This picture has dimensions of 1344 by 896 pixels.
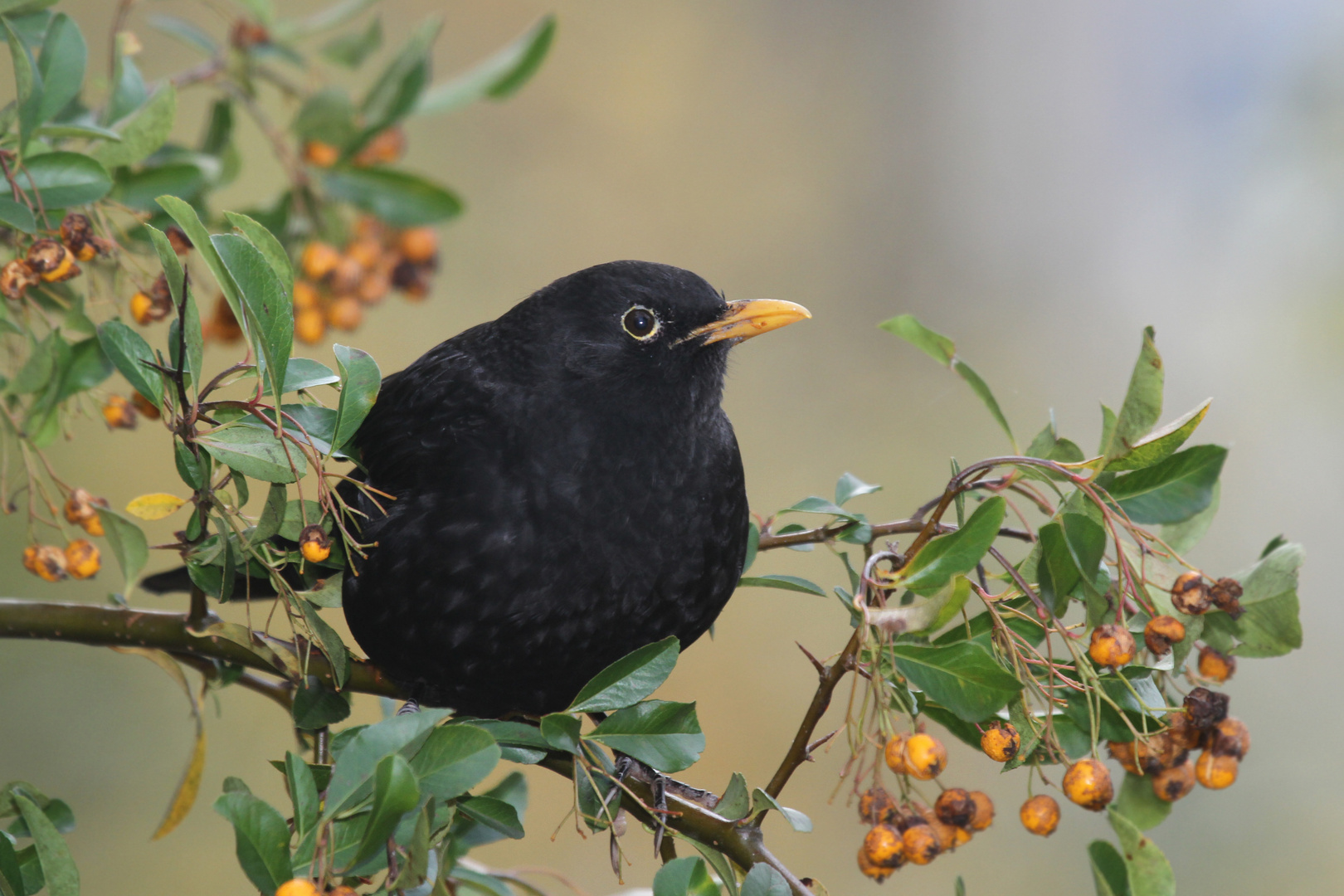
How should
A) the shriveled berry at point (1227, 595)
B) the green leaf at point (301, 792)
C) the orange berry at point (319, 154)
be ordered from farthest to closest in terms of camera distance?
1. the orange berry at point (319, 154)
2. the shriveled berry at point (1227, 595)
3. the green leaf at point (301, 792)

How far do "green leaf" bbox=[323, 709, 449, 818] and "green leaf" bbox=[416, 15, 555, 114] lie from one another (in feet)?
3.35

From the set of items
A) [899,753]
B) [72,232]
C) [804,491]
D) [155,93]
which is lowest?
[804,491]

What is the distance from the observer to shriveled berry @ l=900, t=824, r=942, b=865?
1203 mm

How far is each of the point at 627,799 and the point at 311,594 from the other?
0.48 meters

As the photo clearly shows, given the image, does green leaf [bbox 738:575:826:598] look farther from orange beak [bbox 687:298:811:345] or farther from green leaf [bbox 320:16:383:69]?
green leaf [bbox 320:16:383:69]

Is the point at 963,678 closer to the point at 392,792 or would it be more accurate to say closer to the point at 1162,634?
the point at 1162,634

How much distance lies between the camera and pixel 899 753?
117cm

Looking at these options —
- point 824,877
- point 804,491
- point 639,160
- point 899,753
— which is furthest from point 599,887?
point 899,753

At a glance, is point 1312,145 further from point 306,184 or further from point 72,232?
point 72,232

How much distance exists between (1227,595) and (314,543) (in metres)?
0.92

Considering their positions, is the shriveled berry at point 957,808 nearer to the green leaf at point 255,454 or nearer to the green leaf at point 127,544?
the green leaf at point 255,454

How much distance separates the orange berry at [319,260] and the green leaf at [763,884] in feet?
3.86

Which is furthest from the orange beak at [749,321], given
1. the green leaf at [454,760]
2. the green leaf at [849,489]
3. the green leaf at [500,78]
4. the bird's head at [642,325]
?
the green leaf at [454,760]

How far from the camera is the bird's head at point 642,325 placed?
64.0 inches
